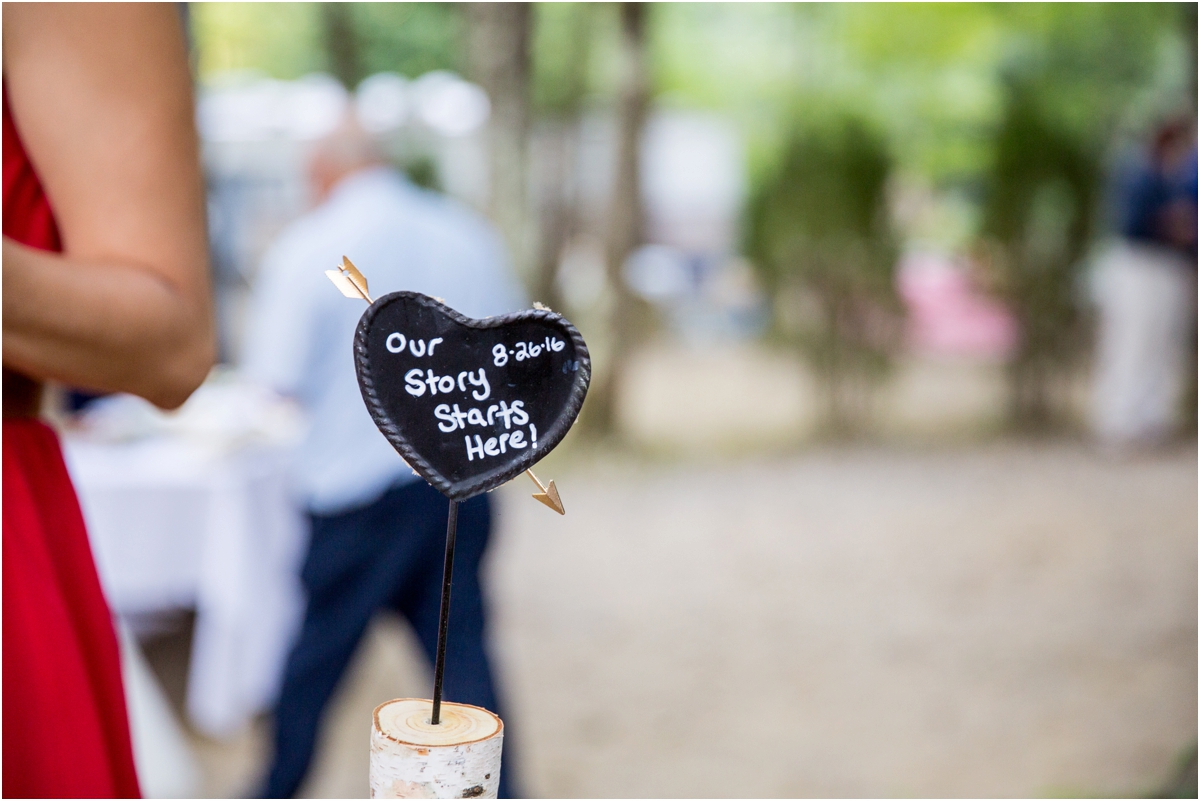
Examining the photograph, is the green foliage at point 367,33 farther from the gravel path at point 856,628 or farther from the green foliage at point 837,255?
the gravel path at point 856,628

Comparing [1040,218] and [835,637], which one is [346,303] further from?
[1040,218]

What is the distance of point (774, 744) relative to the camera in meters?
3.76

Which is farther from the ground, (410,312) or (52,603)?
(410,312)

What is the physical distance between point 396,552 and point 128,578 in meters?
1.36

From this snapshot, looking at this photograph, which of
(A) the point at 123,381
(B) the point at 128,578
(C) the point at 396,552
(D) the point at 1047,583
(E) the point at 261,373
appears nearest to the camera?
(A) the point at 123,381

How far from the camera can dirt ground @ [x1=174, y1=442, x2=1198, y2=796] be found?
3609mm

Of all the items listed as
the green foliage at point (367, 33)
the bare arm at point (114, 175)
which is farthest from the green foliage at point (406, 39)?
the bare arm at point (114, 175)

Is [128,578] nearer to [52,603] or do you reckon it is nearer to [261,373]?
[261,373]

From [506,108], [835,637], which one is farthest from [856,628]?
[506,108]

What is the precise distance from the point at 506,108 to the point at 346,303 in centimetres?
519

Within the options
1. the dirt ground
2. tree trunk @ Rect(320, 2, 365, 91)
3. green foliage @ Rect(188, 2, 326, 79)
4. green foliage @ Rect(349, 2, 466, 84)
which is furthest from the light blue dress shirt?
green foliage @ Rect(349, 2, 466, 84)

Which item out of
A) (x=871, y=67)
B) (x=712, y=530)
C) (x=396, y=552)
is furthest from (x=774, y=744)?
(x=871, y=67)

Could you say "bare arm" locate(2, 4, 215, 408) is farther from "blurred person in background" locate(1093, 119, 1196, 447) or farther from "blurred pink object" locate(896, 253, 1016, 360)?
"blurred pink object" locate(896, 253, 1016, 360)

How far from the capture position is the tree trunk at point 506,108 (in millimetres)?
7738
